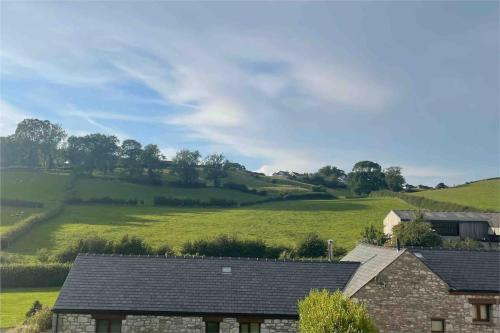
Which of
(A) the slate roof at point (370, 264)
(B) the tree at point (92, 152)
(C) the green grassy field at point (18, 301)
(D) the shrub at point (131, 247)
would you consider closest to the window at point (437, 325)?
(A) the slate roof at point (370, 264)

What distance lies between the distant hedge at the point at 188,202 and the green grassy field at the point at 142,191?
6.28 feet

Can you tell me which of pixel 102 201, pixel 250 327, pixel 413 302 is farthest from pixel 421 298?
pixel 102 201

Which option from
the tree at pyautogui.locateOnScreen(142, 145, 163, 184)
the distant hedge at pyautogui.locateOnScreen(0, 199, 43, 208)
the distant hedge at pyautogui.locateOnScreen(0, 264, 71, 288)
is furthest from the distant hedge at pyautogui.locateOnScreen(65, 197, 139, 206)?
the distant hedge at pyautogui.locateOnScreen(0, 264, 71, 288)

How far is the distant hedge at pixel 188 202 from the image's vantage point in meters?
82.5

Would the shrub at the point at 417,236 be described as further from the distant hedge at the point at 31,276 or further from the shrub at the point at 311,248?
the distant hedge at the point at 31,276

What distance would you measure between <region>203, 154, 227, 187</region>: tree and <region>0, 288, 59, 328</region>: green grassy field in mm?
59599

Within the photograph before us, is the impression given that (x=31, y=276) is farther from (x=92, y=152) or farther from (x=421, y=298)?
(x=92, y=152)

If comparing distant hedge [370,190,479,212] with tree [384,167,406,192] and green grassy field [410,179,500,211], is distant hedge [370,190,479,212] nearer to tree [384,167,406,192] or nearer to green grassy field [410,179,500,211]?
green grassy field [410,179,500,211]

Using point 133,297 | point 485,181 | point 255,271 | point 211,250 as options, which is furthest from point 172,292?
point 485,181

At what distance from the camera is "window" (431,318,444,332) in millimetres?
20256

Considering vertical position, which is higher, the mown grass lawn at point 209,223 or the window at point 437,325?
the mown grass lawn at point 209,223

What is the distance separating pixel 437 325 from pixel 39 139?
4178 inches

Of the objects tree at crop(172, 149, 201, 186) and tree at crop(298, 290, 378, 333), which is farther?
tree at crop(172, 149, 201, 186)

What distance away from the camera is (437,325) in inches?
800
